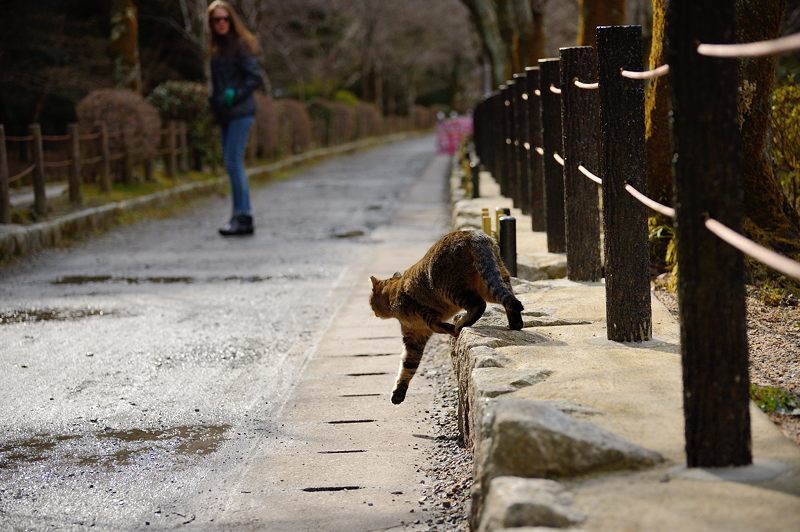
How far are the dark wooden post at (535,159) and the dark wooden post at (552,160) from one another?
89cm

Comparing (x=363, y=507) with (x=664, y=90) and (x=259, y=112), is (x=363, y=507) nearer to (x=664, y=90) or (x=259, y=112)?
(x=664, y=90)

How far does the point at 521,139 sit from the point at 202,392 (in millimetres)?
4888

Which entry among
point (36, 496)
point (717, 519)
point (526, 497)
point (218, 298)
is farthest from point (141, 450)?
point (218, 298)

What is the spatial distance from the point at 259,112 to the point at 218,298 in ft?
52.9

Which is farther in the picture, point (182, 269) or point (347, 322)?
point (182, 269)

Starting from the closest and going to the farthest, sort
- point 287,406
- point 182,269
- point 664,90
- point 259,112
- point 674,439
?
1. point 674,439
2. point 287,406
3. point 664,90
4. point 182,269
5. point 259,112

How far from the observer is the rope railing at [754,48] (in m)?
2.21

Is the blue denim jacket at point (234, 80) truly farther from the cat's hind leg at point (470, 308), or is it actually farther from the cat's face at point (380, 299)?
the cat's hind leg at point (470, 308)

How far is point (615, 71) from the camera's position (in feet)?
14.0

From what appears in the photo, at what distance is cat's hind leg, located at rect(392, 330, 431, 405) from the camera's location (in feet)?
A: 16.3

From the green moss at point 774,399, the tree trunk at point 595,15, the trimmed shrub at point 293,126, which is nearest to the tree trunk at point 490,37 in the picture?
the trimmed shrub at point 293,126

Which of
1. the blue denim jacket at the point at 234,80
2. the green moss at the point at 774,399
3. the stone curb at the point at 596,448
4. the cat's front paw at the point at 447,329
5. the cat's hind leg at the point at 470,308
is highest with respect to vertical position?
the blue denim jacket at the point at 234,80

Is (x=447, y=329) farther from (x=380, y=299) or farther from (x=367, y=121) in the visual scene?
(x=367, y=121)

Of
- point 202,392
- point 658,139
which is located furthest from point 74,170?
point 202,392
